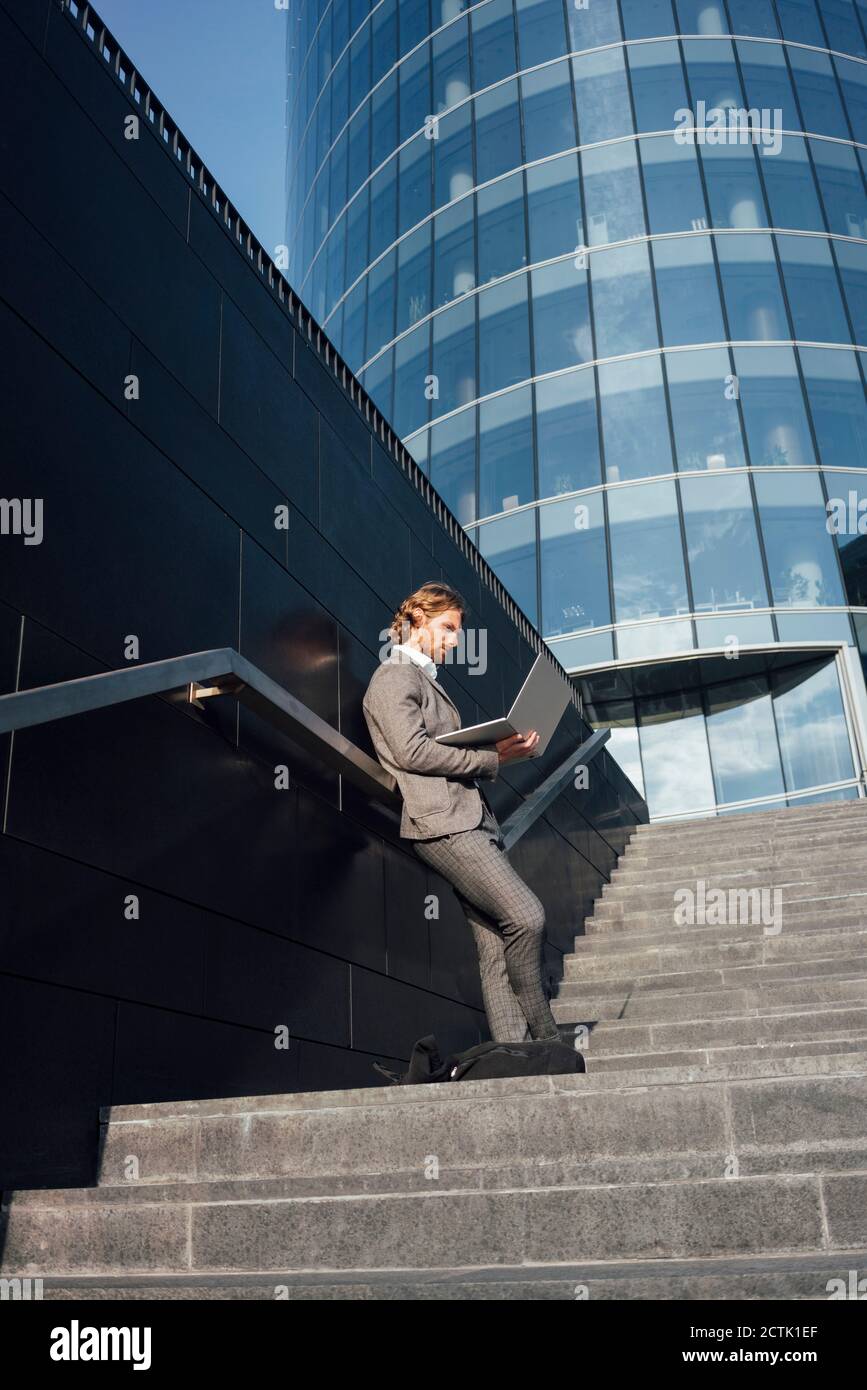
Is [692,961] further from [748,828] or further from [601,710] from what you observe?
[601,710]

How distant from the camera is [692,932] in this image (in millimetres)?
8609

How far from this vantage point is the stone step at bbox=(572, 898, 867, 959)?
772cm

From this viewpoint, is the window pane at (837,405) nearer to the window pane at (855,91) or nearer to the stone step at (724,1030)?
the window pane at (855,91)

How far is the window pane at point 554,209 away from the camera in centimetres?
2230

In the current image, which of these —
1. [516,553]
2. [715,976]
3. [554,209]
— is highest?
[554,209]

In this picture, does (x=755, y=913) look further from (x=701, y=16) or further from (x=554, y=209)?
(x=701, y=16)

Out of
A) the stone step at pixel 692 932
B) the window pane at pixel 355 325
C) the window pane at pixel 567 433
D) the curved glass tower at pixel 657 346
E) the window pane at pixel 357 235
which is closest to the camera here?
the stone step at pixel 692 932

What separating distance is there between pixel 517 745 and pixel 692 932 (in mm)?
4744

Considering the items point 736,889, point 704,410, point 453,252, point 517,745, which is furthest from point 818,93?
point 517,745

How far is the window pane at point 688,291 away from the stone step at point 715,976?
15.0m

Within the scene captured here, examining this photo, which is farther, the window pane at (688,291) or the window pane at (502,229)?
the window pane at (502,229)

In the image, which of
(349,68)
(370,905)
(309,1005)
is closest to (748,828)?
(370,905)

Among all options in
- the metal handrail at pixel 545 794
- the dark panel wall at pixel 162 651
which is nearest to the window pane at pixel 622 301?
the metal handrail at pixel 545 794
